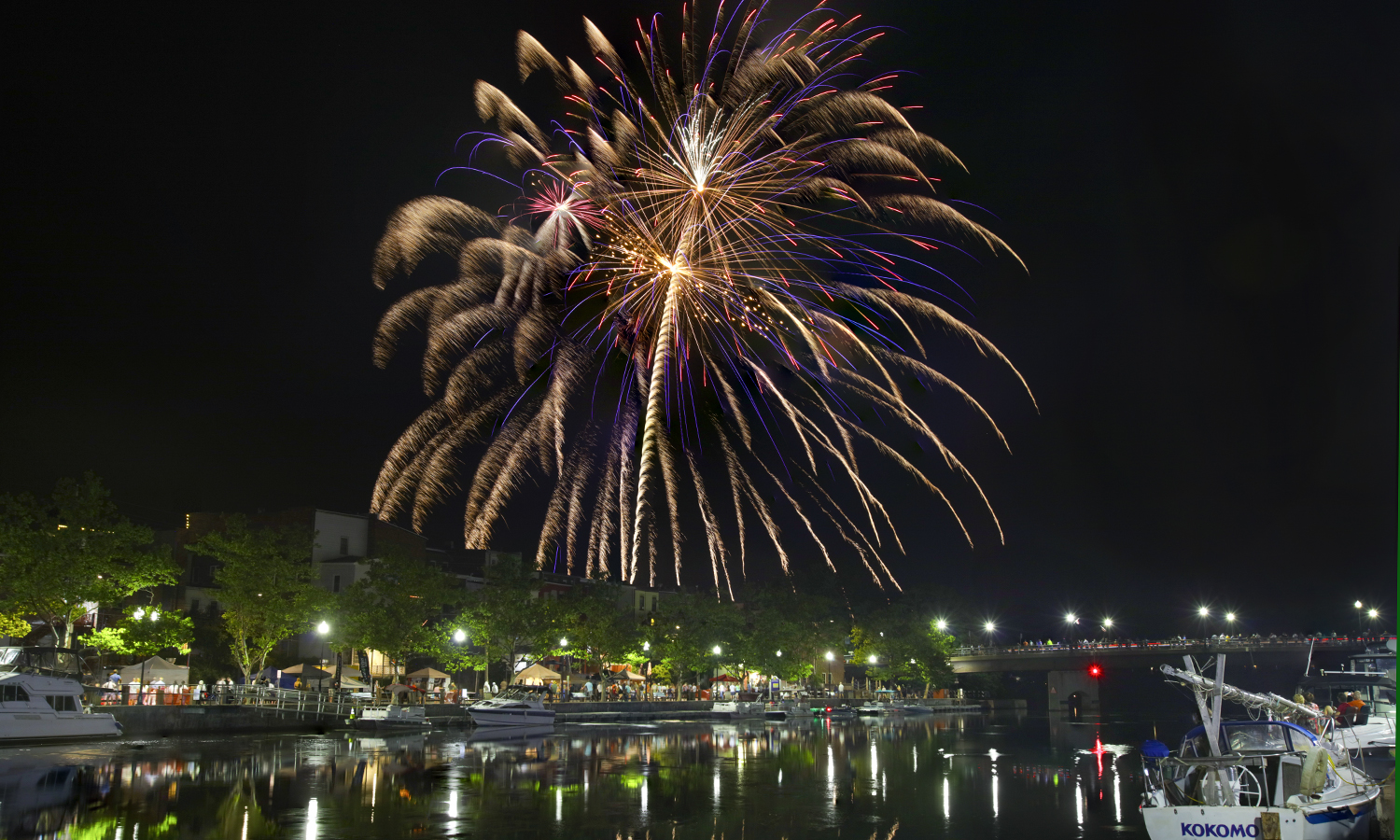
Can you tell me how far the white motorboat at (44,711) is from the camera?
37531 millimetres

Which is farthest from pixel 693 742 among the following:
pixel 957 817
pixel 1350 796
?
pixel 1350 796

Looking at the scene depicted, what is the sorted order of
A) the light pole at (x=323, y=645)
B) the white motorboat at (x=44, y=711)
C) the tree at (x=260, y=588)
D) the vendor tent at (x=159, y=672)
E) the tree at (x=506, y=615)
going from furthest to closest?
the tree at (x=506, y=615)
the vendor tent at (x=159, y=672)
the tree at (x=260, y=588)
the light pole at (x=323, y=645)
the white motorboat at (x=44, y=711)

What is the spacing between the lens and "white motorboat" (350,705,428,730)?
48809 mm

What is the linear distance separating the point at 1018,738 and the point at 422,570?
130 feet

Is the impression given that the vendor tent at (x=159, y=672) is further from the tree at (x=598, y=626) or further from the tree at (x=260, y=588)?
the tree at (x=598, y=626)

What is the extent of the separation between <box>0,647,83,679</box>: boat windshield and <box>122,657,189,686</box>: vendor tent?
36.1 feet

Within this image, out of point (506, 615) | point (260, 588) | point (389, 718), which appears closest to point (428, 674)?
point (506, 615)

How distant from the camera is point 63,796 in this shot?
24219mm

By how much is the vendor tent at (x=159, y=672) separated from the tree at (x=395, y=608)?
29.2ft

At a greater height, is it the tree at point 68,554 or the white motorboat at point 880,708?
the tree at point 68,554

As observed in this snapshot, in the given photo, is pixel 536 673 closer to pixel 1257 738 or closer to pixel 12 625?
pixel 12 625

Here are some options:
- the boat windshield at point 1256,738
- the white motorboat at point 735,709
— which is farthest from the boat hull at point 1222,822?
the white motorboat at point 735,709

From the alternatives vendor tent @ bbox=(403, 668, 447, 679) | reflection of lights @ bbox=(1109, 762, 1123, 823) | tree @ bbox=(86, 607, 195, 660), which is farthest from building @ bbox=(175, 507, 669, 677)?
reflection of lights @ bbox=(1109, 762, 1123, 823)

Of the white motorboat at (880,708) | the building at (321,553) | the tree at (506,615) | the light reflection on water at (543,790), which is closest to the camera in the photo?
the light reflection on water at (543,790)
